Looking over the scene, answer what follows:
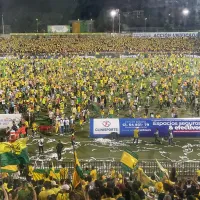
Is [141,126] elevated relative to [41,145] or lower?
elevated

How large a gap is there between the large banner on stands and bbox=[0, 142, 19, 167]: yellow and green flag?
11.2m

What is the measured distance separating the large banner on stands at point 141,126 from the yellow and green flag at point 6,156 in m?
11.2

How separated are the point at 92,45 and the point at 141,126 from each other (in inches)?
2150

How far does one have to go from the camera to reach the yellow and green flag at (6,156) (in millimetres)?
10805

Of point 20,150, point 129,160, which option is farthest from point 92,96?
point 20,150

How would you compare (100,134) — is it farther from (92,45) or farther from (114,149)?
(92,45)

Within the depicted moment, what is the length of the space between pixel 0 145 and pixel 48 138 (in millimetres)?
11324

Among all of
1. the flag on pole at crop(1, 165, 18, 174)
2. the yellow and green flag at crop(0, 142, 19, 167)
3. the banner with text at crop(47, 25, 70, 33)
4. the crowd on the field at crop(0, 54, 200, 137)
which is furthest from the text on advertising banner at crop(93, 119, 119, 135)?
the banner with text at crop(47, 25, 70, 33)

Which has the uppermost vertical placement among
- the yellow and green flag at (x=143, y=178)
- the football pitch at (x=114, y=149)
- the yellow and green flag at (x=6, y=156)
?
the yellow and green flag at (x=6, y=156)

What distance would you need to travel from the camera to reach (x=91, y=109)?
28.8 m

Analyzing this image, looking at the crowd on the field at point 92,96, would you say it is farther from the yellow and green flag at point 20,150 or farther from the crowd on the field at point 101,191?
the crowd on the field at point 101,191

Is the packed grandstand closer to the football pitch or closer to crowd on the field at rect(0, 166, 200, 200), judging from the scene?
crowd on the field at rect(0, 166, 200, 200)

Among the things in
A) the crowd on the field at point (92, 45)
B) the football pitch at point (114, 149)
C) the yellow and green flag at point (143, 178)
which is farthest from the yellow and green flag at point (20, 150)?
the crowd on the field at point (92, 45)

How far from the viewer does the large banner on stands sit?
22109 mm
